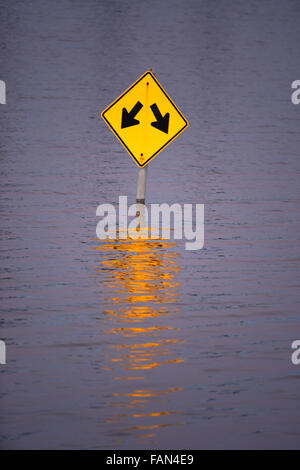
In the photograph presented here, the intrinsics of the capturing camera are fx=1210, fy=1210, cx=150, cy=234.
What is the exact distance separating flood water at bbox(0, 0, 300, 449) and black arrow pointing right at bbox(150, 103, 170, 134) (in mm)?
1202

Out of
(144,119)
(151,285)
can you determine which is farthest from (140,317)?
(144,119)

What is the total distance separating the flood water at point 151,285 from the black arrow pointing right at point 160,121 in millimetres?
1202

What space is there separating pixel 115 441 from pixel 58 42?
37.3m

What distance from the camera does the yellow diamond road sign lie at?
43.4 feet

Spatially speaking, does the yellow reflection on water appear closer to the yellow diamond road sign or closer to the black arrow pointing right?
the yellow diamond road sign

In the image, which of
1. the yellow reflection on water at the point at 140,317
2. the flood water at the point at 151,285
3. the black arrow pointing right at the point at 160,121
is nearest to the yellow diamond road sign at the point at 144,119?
the black arrow pointing right at the point at 160,121

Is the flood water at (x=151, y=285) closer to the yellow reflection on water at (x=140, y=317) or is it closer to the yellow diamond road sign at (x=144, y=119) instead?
the yellow reflection on water at (x=140, y=317)

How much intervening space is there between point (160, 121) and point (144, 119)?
0.61ft

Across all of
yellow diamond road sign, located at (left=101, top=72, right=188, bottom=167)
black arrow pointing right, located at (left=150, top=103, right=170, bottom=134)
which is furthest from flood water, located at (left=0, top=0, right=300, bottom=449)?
black arrow pointing right, located at (left=150, top=103, right=170, bottom=134)

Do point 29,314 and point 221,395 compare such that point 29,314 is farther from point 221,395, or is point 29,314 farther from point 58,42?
point 58,42

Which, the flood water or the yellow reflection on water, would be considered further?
the yellow reflection on water

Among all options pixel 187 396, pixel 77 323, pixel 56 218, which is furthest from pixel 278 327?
pixel 56 218

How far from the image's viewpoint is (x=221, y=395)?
6891 millimetres

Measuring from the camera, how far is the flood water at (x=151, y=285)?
6.50m
